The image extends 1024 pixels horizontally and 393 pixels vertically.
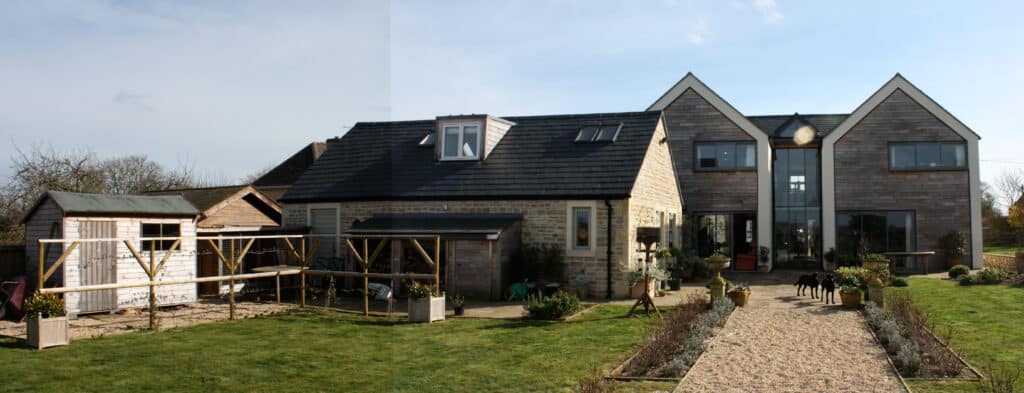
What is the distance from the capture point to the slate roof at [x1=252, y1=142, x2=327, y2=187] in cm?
4062

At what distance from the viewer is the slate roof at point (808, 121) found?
33.0 m

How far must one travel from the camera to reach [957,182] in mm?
29781

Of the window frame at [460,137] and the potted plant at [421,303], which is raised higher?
the window frame at [460,137]

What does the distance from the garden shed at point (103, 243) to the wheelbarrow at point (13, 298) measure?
0.34 metres

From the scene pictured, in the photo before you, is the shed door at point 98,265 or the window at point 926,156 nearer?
the shed door at point 98,265

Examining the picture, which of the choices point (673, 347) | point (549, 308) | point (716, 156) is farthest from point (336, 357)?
point (716, 156)

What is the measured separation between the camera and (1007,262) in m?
→ 29.3

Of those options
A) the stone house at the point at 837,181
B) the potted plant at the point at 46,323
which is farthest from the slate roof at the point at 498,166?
the potted plant at the point at 46,323

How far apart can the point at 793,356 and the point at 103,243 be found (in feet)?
49.6

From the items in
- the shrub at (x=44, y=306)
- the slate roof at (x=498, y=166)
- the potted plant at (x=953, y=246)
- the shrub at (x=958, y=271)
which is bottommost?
the shrub at (x=958, y=271)

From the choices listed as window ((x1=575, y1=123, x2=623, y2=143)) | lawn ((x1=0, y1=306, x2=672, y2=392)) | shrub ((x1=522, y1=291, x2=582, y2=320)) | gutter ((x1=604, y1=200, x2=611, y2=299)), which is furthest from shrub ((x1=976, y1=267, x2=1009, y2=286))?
shrub ((x1=522, y1=291, x2=582, y2=320))

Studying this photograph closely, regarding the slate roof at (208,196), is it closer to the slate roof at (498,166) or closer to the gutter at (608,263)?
the slate roof at (498,166)

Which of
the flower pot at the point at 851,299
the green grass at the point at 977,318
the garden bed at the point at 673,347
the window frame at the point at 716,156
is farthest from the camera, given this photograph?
the window frame at the point at 716,156

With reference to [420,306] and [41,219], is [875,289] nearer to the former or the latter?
[420,306]
